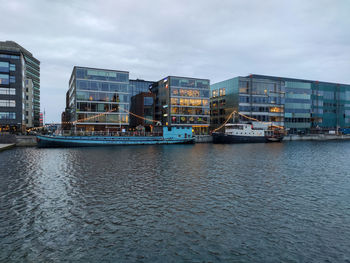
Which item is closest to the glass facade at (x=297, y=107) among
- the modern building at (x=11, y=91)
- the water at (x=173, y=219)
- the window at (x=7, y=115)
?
the water at (x=173, y=219)

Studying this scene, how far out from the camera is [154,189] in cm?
1938

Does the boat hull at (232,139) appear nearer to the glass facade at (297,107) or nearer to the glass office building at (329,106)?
the glass facade at (297,107)

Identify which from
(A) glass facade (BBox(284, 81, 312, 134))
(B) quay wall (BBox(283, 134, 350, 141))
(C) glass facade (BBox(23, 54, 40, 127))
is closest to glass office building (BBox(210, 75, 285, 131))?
(A) glass facade (BBox(284, 81, 312, 134))

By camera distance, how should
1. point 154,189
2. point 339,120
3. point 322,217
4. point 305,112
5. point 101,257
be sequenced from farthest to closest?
point 339,120 → point 305,112 → point 154,189 → point 322,217 → point 101,257

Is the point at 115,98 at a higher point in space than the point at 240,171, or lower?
higher

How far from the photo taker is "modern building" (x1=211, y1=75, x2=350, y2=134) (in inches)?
4181

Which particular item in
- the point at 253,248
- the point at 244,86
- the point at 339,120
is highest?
the point at 244,86

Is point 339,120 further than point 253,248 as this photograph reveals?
Yes

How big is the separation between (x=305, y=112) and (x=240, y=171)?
111m

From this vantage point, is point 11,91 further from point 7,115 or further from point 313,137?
point 313,137

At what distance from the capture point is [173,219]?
13.4 meters

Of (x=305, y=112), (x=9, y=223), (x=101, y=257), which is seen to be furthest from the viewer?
(x=305, y=112)

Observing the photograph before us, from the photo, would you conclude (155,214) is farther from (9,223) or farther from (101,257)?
(9,223)

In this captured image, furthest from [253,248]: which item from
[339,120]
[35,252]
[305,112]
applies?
[339,120]
